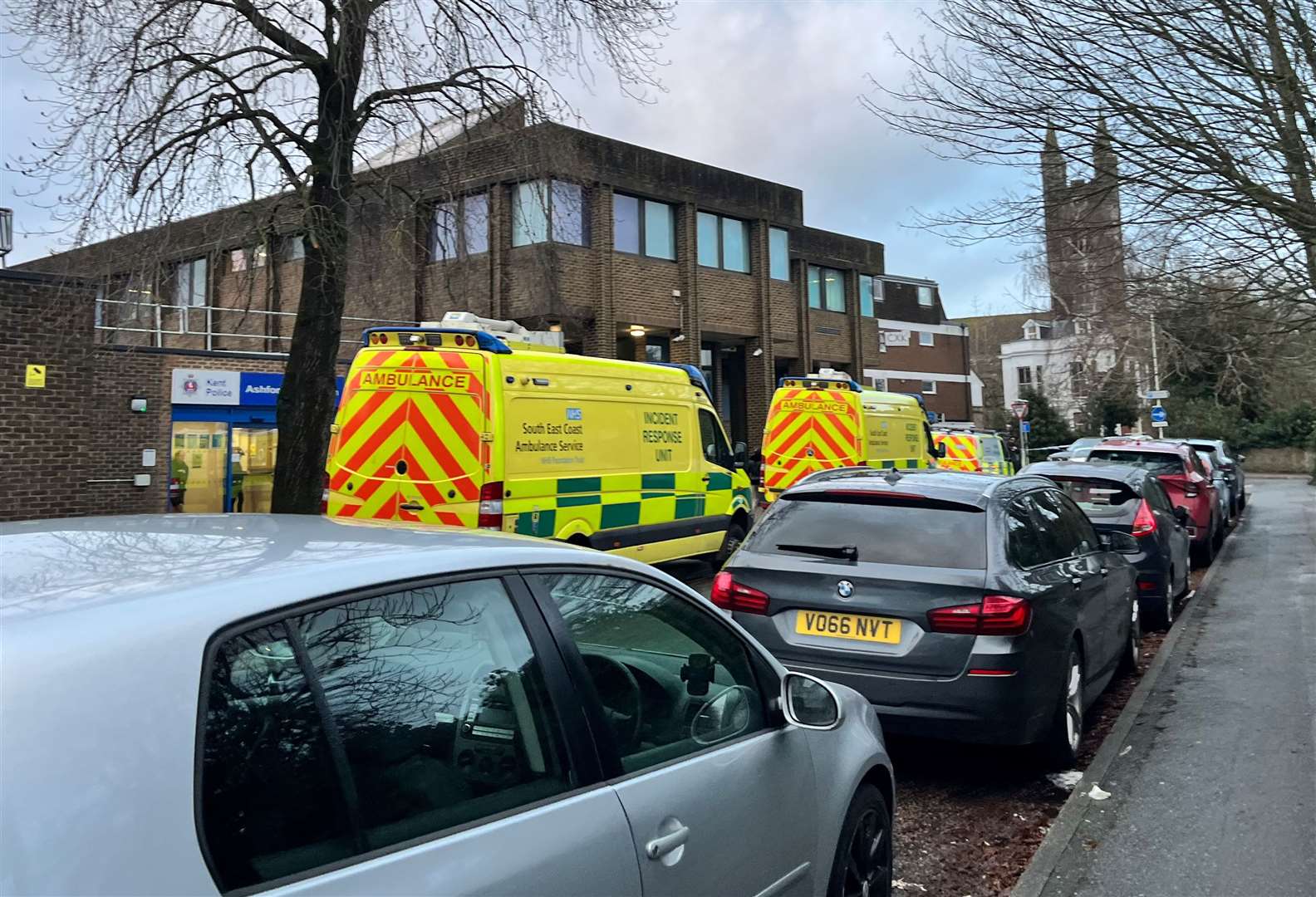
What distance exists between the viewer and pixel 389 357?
9133mm

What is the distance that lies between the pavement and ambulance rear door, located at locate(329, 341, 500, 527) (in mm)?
5544

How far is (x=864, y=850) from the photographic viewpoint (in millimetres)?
3205

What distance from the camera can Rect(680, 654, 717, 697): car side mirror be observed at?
2.68m

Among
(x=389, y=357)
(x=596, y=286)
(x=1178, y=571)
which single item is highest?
(x=596, y=286)

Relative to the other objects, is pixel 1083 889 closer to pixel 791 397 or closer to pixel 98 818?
pixel 98 818

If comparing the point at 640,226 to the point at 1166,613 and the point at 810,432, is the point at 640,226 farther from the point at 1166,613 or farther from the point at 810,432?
the point at 1166,613

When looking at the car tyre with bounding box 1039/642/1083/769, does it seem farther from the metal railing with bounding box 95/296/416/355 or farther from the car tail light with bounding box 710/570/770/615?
the metal railing with bounding box 95/296/416/355

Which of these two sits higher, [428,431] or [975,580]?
[428,431]

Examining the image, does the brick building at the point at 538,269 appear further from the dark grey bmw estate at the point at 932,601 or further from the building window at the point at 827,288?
the dark grey bmw estate at the point at 932,601

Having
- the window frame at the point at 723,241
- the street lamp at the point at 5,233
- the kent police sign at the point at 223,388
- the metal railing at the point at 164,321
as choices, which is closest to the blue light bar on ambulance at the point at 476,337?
the metal railing at the point at 164,321

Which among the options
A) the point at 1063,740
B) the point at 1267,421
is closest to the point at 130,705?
the point at 1063,740

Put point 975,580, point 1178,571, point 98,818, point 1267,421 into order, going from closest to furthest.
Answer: point 98,818 → point 975,580 → point 1178,571 → point 1267,421

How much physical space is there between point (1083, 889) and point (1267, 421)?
5254cm

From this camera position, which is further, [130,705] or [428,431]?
[428,431]
